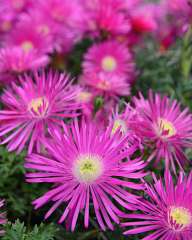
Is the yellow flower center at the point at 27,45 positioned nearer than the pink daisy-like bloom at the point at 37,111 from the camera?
No

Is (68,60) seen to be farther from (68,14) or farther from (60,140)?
(60,140)

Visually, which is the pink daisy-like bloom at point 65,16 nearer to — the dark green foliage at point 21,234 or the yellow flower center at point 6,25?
the yellow flower center at point 6,25

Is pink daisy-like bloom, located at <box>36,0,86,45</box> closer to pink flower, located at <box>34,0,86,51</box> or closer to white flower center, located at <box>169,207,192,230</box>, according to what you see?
pink flower, located at <box>34,0,86,51</box>

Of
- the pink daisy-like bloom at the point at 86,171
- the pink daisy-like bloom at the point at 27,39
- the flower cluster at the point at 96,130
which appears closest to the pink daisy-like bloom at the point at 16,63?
the flower cluster at the point at 96,130

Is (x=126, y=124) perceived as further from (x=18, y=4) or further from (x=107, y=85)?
(x=18, y=4)

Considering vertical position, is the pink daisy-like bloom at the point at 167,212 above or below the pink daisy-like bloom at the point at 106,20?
below
